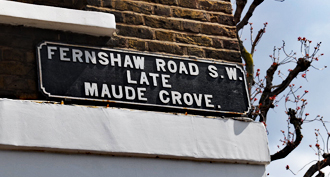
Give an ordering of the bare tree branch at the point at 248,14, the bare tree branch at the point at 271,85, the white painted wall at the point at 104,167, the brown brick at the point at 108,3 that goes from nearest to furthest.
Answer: the white painted wall at the point at 104,167 < the brown brick at the point at 108,3 < the bare tree branch at the point at 271,85 < the bare tree branch at the point at 248,14

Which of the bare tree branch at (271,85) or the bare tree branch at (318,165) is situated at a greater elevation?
the bare tree branch at (271,85)

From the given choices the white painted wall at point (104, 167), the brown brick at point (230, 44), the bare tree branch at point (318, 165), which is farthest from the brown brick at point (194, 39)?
the bare tree branch at point (318, 165)

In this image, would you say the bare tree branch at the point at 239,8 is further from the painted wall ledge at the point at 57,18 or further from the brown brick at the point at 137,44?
the painted wall ledge at the point at 57,18

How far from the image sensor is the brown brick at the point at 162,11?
4797 millimetres

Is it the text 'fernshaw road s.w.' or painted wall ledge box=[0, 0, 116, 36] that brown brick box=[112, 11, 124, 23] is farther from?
the text 'fernshaw road s.w.'

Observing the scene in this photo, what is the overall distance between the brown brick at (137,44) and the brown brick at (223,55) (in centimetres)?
59

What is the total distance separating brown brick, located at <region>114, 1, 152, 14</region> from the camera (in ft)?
15.3

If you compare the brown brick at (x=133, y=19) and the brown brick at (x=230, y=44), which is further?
the brown brick at (x=230, y=44)

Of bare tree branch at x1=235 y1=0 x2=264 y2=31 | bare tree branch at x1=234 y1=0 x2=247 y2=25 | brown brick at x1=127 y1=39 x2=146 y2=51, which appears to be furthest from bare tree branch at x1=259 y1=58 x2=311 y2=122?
brown brick at x1=127 y1=39 x2=146 y2=51

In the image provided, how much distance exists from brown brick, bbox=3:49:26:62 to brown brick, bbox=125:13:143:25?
95 centimetres

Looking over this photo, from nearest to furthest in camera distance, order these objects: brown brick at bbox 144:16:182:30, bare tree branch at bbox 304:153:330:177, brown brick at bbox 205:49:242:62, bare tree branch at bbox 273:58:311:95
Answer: brown brick at bbox 144:16:182:30 < brown brick at bbox 205:49:242:62 < bare tree branch at bbox 304:153:330:177 < bare tree branch at bbox 273:58:311:95

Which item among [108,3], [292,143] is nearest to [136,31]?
[108,3]

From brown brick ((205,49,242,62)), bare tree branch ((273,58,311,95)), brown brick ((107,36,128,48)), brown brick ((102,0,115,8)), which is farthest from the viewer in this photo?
bare tree branch ((273,58,311,95))

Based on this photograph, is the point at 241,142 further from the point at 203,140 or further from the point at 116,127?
the point at 116,127
